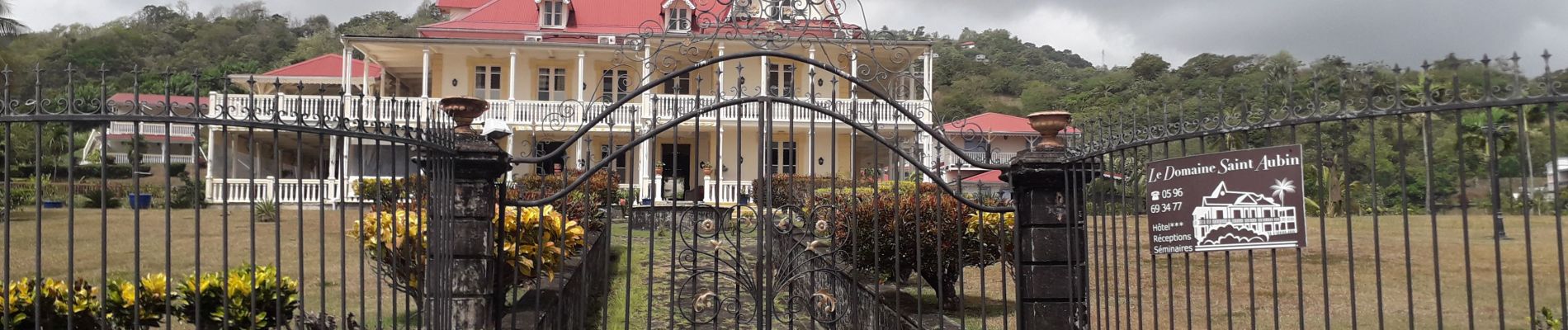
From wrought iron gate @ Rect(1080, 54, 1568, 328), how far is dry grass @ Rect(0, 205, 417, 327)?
4650mm

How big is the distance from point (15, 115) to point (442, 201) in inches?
64.1

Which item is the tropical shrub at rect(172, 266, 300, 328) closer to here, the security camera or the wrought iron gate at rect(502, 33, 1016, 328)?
the wrought iron gate at rect(502, 33, 1016, 328)

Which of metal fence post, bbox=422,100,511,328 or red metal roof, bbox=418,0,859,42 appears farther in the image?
red metal roof, bbox=418,0,859,42

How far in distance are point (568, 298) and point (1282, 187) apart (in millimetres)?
4637

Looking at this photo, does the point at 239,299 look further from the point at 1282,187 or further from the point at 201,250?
the point at 201,250

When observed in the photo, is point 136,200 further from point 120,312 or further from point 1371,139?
point 1371,139

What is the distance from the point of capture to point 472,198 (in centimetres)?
459

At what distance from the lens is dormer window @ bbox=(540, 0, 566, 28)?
1001 inches

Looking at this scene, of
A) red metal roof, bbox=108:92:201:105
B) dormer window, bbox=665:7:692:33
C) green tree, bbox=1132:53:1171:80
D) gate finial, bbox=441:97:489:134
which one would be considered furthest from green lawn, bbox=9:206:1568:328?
green tree, bbox=1132:53:1171:80

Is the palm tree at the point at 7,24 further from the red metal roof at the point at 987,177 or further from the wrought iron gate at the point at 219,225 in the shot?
the red metal roof at the point at 987,177

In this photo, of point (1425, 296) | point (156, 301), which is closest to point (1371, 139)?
point (156, 301)

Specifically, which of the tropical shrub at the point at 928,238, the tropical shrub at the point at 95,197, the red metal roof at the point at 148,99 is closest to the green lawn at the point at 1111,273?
the tropical shrub at the point at 928,238

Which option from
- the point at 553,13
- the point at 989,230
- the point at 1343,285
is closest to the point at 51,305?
the point at 989,230

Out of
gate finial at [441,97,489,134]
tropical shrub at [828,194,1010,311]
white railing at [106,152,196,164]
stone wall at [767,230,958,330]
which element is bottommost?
stone wall at [767,230,958,330]
